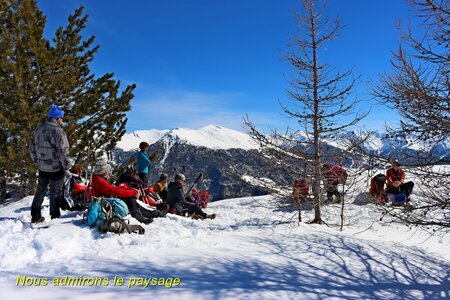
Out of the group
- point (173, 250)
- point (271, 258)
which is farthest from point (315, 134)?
point (173, 250)

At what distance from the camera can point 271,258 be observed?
5.12 meters

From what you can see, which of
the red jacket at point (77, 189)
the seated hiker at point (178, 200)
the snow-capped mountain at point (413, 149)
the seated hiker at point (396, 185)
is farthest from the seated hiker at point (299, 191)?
the red jacket at point (77, 189)

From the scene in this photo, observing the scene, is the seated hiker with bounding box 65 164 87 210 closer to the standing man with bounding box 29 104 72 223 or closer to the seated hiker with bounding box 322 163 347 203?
the standing man with bounding box 29 104 72 223

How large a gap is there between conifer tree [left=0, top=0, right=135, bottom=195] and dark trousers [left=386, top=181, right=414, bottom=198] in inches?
406

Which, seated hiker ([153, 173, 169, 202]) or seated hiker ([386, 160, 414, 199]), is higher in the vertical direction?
seated hiker ([386, 160, 414, 199])

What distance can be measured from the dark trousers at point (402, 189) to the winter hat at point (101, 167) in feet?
32.3

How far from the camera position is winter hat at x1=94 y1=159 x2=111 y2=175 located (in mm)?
6477

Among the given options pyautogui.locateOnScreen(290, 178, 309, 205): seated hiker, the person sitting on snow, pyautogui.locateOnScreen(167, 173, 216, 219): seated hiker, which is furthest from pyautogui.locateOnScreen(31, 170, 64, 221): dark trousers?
pyautogui.locateOnScreen(290, 178, 309, 205): seated hiker

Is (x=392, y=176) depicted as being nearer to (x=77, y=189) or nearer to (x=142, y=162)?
(x=142, y=162)

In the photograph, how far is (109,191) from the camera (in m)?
6.40

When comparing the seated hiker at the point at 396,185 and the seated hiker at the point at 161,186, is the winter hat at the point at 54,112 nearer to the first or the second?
the seated hiker at the point at 161,186

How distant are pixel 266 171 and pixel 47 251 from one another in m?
5.60

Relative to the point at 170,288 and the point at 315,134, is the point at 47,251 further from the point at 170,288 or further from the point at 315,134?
the point at 315,134

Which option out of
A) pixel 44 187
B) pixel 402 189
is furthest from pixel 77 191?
pixel 402 189
